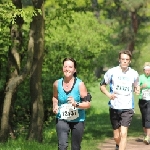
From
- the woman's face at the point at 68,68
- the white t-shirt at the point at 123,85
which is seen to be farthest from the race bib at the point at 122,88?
the woman's face at the point at 68,68

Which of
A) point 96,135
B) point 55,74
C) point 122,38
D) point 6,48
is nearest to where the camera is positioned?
point 96,135

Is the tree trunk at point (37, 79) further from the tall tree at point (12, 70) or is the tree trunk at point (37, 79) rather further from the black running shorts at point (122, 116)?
the black running shorts at point (122, 116)

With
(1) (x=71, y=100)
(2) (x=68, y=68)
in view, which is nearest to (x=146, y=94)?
(2) (x=68, y=68)

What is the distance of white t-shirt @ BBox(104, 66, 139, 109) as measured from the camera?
9.55m

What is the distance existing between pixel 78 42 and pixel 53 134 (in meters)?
9.85

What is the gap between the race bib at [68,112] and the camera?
7.61 metres

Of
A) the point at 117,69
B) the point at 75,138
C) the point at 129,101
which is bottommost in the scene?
the point at 75,138

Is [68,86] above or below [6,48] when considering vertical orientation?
below

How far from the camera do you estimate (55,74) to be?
23.2 metres

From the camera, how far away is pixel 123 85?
31.3ft

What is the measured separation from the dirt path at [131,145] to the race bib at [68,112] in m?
4.96

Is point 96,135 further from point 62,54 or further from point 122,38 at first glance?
point 122,38

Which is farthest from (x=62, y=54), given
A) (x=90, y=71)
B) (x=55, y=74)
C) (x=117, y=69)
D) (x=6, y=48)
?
(x=117, y=69)

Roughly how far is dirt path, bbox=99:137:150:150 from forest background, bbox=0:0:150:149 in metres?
2.19
